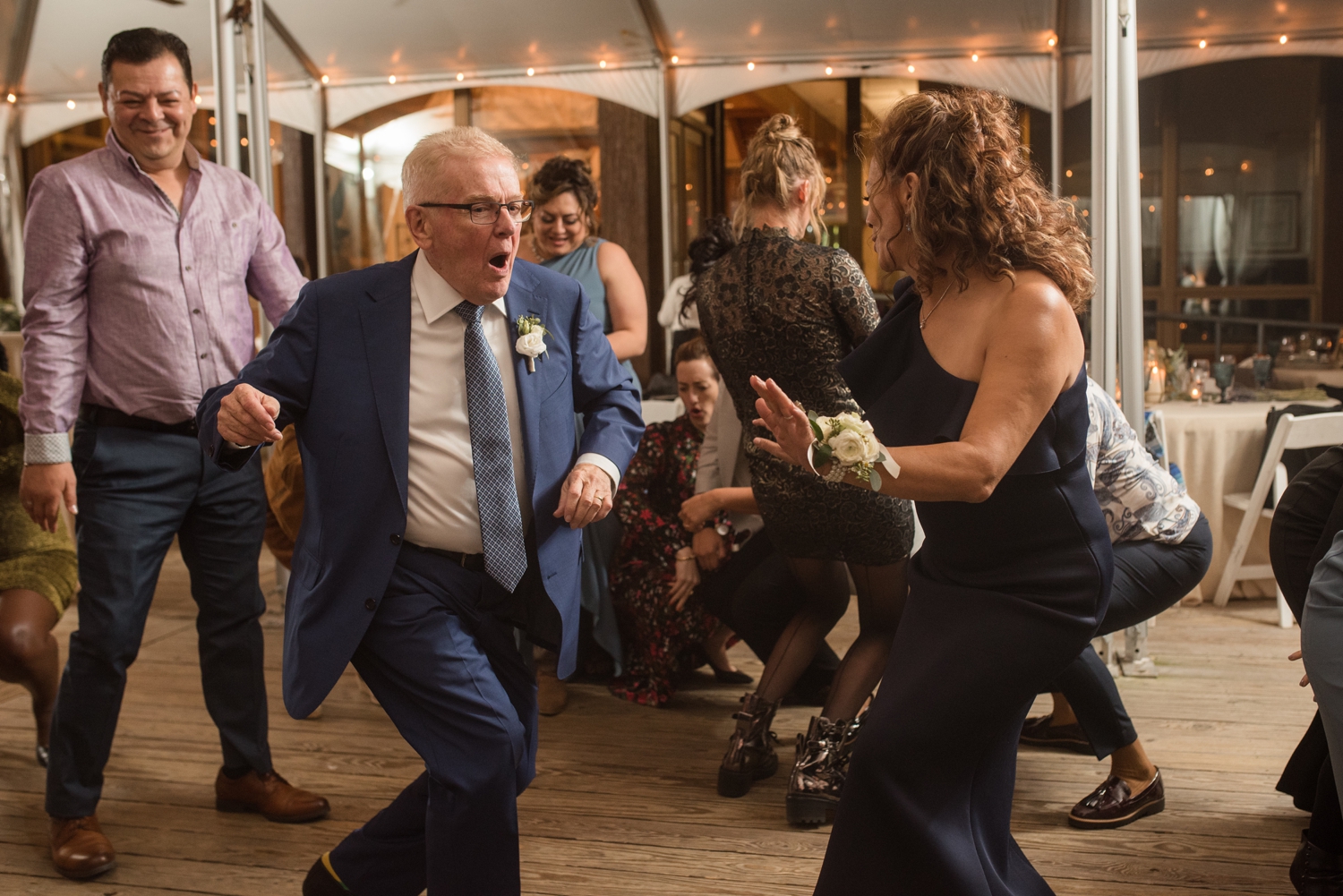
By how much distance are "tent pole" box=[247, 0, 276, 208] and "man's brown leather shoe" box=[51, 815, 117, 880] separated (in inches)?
107

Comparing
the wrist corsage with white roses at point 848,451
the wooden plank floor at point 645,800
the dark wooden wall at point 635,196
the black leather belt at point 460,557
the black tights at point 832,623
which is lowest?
the wooden plank floor at point 645,800

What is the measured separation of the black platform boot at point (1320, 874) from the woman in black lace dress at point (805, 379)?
3.32 ft

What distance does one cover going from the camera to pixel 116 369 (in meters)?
2.65

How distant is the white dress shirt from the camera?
6.59 ft

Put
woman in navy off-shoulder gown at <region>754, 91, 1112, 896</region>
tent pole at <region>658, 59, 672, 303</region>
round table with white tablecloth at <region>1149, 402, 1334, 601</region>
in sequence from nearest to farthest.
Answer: woman in navy off-shoulder gown at <region>754, 91, 1112, 896</region> < round table with white tablecloth at <region>1149, 402, 1334, 601</region> < tent pole at <region>658, 59, 672, 303</region>

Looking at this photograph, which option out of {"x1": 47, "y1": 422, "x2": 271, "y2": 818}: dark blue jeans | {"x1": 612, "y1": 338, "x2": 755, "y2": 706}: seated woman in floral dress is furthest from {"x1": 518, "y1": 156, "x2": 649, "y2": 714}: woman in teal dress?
{"x1": 47, "y1": 422, "x2": 271, "y2": 818}: dark blue jeans

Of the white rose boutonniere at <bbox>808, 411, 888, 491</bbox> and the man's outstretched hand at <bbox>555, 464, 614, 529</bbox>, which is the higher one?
the white rose boutonniere at <bbox>808, 411, 888, 491</bbox>

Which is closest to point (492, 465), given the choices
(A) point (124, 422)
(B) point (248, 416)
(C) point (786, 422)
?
(B) point (248, 416)

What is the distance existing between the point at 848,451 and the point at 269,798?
201cm

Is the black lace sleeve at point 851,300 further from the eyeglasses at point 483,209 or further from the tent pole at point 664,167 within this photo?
the tent pole at point 664,167

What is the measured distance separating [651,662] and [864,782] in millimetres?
2080

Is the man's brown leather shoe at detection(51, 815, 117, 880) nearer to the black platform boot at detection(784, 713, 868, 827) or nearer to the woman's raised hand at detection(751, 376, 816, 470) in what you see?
the black platform boot at detection(784, 713, 868, 827)

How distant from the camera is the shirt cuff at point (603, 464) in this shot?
81.5 inches

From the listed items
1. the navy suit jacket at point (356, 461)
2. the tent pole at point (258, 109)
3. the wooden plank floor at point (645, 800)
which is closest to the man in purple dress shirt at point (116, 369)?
the wooden plank floor at point (645, 800)
